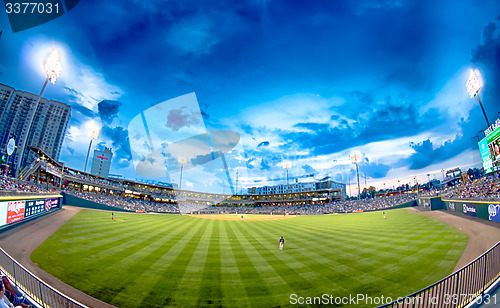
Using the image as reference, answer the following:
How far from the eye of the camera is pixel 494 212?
2164 cm

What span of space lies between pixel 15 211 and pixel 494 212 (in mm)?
50594

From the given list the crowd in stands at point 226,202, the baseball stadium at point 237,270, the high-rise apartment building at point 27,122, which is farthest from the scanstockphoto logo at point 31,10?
the high-rise apartment building at point 27,122

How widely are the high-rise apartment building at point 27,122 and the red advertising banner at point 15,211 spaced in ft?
361

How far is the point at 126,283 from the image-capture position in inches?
356

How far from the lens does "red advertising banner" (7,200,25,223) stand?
708 inches

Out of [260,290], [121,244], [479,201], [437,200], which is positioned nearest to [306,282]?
[260,290]

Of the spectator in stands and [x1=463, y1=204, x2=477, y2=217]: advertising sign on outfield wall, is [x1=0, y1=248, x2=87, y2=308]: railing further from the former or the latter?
[x1=463, y1=204, x2=477, y2=217]: advertising sign on outfield wall

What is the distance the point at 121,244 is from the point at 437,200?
53.9 metres

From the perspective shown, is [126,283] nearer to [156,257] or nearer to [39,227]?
[156,257]

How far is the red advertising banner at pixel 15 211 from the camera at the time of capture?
18.0 meters

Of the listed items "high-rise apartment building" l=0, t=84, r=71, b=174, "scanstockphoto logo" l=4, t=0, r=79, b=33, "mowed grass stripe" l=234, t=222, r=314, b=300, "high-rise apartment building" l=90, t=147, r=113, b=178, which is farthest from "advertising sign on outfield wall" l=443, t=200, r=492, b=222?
"high-rise apartment building" l=90, t=147, r=113, b=178

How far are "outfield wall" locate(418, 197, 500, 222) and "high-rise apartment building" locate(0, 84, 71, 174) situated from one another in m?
150

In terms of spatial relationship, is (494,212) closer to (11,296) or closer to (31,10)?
(11,296)

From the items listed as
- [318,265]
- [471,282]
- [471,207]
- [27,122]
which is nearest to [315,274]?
[318,265]
